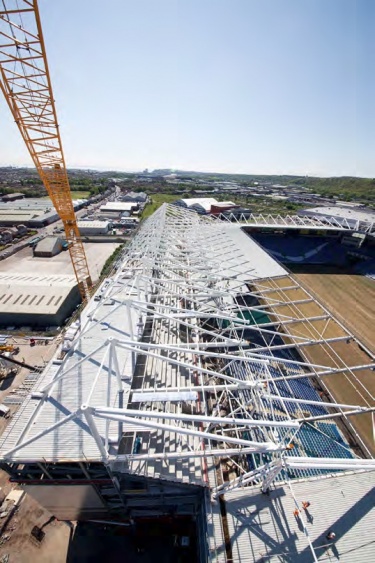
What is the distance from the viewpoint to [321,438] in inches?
739

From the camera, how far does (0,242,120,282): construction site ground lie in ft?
183

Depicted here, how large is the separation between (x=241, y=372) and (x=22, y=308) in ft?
111

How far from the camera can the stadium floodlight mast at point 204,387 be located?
492 inches

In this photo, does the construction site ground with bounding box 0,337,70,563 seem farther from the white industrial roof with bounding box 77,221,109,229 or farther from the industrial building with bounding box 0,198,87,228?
the industrial building with bounding box 0,198,87,228

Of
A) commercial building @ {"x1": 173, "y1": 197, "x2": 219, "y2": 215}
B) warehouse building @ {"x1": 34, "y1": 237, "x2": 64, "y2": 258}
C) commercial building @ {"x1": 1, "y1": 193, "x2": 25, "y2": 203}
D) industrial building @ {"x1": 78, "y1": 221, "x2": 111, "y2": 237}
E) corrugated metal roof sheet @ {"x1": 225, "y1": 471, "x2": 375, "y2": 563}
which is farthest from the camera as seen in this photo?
commercial building @ {"x1": 1, "y1": 193, "x2": 25, "y2": 203}

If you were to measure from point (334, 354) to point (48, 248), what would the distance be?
65560 millimetres

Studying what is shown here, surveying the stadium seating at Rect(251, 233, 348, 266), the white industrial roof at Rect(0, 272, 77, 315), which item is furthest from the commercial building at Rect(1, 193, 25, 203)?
the stadium seating at Rect(251, 233, 348, 266)

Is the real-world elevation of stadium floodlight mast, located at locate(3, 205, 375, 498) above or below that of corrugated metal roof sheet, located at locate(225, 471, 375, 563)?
above

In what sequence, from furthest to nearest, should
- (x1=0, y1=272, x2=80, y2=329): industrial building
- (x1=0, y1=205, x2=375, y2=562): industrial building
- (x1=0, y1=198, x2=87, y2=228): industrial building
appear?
1. (x1=0, y1=198, x2=87, y2=228): industrial building
2. (x1=0, y1=272, x2=80, y2=329): industrial building
3. (x1=0, y1=205, x2=375, y2=562): industrial building

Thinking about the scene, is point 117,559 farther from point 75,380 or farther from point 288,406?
point 288,406

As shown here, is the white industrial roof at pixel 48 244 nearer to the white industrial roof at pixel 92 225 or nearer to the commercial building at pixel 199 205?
the white industrial roof at pixel 92 225

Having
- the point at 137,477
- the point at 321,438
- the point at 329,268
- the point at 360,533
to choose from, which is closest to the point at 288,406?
the point at 321,438

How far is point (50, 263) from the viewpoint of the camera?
197 ft

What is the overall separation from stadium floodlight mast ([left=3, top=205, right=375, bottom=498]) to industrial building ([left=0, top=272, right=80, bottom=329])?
1350 centimetres
